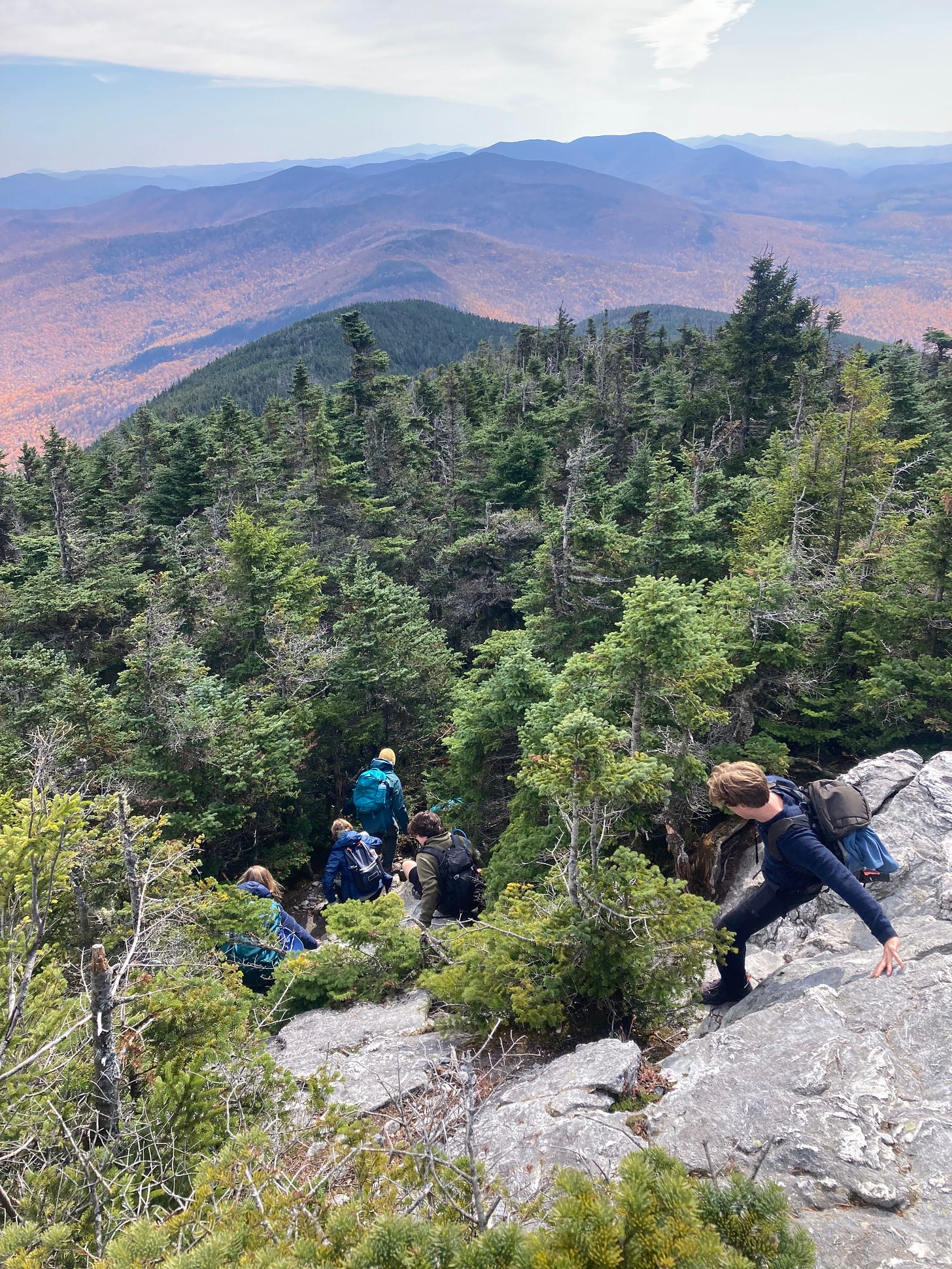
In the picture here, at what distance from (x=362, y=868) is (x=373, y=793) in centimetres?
166

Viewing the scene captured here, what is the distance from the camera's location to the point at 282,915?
907cm

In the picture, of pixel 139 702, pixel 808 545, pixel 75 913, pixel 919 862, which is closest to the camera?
pixel 919 862

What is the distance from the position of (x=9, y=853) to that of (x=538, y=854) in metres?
7.06

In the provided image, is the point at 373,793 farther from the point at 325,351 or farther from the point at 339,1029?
the point at 325,351

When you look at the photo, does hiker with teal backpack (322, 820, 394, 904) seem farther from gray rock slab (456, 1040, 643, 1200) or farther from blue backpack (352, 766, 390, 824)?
gray rock slab (456, 1040, 643, 1200)

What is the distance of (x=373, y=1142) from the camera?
4.52m

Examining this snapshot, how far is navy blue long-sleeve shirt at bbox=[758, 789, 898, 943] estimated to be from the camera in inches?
192

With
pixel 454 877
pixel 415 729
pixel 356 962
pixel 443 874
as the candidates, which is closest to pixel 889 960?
pixel 454 877

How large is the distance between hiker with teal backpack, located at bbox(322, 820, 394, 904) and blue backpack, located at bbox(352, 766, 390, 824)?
1.24 metres

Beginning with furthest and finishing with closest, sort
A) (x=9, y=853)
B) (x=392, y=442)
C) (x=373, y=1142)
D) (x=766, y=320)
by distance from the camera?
(x=392, y=442)
(x=766, y=320)
(x=9, y=853)
(x=373, y=1142)

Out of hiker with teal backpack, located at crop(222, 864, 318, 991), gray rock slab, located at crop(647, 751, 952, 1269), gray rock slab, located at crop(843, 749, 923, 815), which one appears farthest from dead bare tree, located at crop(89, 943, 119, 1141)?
gray rock slab, located at crop(843, 749, 923, 815)

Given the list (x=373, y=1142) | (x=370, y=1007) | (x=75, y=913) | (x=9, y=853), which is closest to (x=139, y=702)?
(x=75, y=913)

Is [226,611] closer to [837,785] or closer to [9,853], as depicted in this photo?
[9,853]

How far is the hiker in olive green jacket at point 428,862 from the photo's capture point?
29.0 ft
